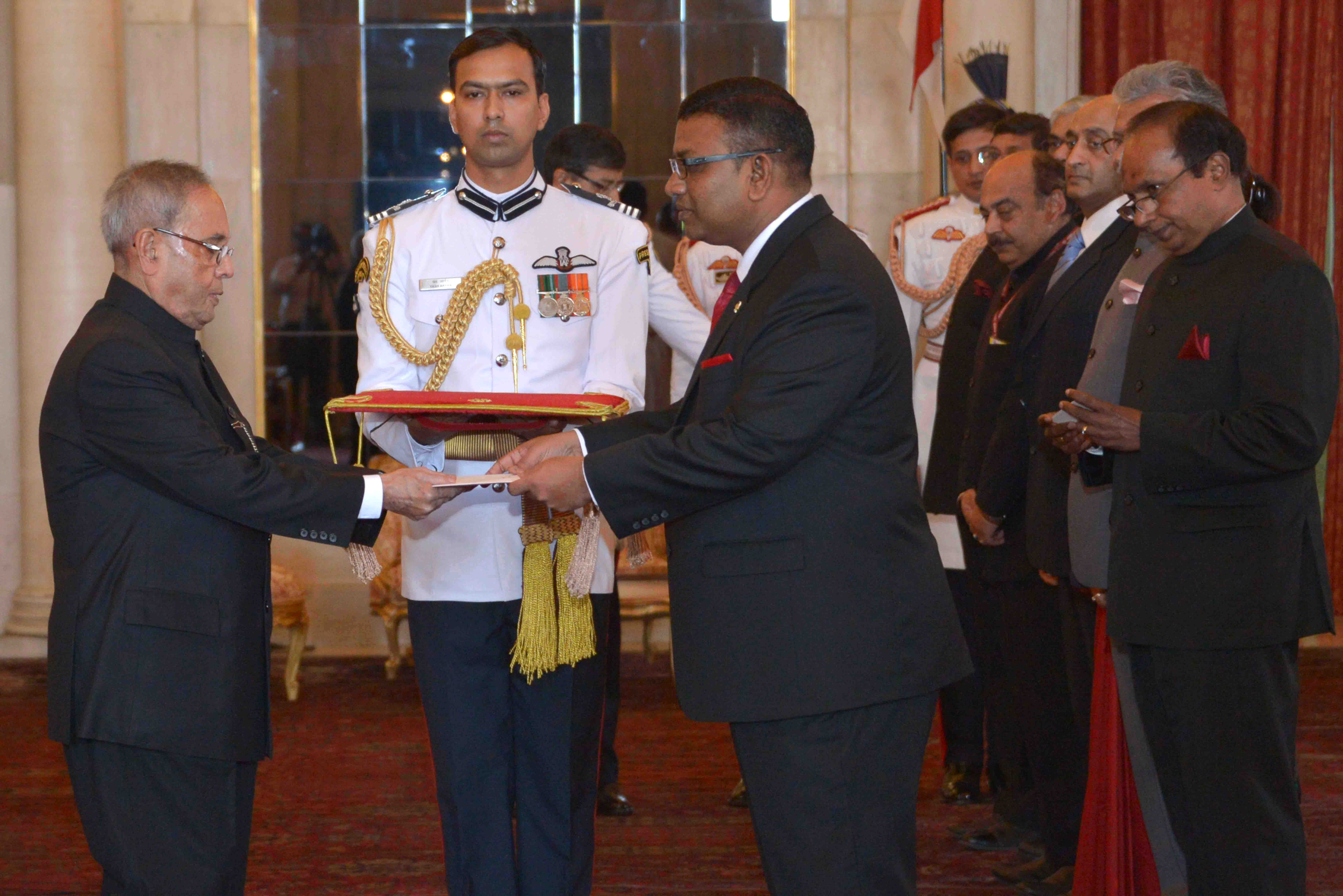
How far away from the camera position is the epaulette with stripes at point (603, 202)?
3.02m

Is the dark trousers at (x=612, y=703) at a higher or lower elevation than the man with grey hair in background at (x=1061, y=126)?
lower

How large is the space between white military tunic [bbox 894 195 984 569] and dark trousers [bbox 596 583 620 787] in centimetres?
115

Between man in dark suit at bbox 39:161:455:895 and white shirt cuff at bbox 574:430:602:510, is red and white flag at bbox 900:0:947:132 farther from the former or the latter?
man in dark suit at bbox 39:161:455:895

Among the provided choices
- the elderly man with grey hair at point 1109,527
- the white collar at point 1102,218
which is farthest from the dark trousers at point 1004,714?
the white collar at point 1102,218

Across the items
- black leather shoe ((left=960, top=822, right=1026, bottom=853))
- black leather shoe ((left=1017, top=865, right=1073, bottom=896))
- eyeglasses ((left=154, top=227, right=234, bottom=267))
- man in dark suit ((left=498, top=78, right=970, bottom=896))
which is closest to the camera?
man in dark suit ((left=498, top=78, right=970, bottom=896))

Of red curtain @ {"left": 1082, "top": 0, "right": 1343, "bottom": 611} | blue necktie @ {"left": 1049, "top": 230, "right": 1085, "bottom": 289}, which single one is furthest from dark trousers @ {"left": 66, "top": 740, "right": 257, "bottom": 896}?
red curtain @ {"left": 1082, "top": 0, "right": 1343, "bottom": 611}

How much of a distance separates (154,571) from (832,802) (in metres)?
1.14

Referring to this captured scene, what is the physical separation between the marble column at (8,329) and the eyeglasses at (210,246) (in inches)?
169

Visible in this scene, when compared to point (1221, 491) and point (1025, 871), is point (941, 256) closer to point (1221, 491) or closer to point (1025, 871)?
point (1025, 871)

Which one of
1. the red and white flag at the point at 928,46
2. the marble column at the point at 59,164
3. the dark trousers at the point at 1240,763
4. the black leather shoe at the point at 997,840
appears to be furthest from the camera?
the marble column at the point at 59,164

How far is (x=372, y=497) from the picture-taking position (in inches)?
101

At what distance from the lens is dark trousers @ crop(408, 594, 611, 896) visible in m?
2.82

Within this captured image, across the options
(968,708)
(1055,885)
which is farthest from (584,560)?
(968,708)

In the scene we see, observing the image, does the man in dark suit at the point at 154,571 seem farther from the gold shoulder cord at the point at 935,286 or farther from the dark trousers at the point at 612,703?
the gold shoulder cord at the point at 935,286
